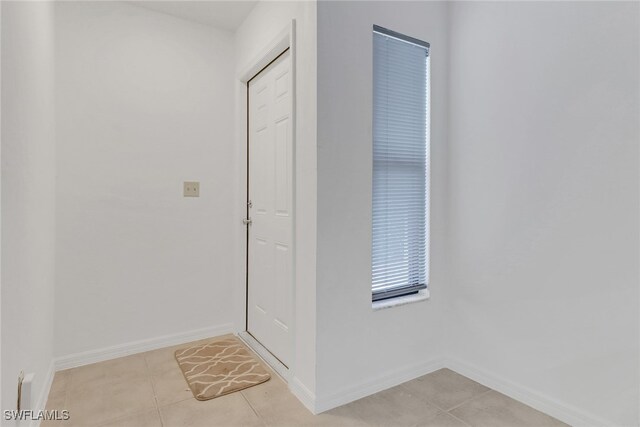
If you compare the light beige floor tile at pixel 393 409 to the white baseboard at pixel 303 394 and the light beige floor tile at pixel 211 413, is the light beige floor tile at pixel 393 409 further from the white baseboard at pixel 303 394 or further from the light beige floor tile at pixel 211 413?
the light beige floor tile at pixel 211 413

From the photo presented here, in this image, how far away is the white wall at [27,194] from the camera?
126 centimetres

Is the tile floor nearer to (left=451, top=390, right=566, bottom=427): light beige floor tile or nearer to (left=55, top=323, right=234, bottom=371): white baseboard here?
(left=451, top=390, right=566, bottom=427): light beige floor tile

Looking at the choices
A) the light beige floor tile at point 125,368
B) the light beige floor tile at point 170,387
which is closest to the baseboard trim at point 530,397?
the light beige floor tile at point 170,387

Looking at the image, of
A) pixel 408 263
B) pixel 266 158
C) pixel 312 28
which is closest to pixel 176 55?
pixel 266 158

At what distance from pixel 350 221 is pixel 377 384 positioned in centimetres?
94

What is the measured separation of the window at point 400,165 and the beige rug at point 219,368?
93 centimetres

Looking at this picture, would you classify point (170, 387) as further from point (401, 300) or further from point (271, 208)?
point (401, 300)

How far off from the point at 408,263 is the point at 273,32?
5.56 feet

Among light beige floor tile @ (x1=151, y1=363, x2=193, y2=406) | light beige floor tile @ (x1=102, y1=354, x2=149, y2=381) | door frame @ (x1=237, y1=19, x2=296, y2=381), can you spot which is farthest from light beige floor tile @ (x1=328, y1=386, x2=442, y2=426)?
light beige floor tile @ (x1=102, y1=354, x2=149, y2=381)

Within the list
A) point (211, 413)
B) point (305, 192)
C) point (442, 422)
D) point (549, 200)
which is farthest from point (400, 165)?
point (211, 413)

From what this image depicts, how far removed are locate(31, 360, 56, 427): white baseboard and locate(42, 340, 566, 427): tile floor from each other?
4cm

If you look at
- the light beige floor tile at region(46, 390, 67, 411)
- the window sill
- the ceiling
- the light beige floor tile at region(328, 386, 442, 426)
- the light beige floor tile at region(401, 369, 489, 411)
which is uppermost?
the ceiling

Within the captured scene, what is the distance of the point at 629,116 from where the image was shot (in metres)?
1.51

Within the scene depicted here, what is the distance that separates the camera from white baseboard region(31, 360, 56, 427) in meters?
1.66
